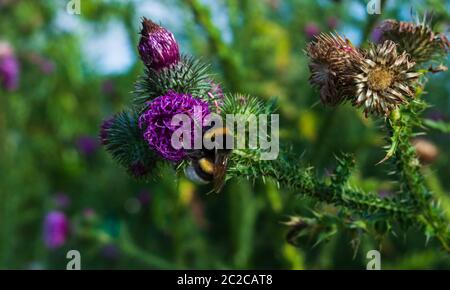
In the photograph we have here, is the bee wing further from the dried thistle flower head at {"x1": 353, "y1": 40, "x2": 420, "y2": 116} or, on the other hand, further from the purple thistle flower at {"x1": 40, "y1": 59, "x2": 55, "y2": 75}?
the purple thistle flower at {"x1": 40, "y1": 59, "x2": 55, "y2": 75}

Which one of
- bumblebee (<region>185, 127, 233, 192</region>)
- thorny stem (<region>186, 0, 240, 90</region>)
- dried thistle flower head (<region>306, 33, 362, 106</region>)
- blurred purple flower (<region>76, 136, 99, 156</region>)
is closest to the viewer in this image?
bumblebee (<region>185, 127, 233, 192</region>)

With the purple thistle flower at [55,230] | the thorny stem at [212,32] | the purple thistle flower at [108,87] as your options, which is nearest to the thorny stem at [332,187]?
the thorny stem at [212,32]

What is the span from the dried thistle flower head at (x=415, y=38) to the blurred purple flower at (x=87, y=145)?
411 cm

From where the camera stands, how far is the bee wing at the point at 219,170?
82.8 inches

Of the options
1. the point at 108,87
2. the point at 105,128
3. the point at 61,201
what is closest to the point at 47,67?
the point at 108,87

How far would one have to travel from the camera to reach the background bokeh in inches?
176

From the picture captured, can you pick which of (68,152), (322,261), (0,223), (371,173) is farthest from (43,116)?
(322,261)

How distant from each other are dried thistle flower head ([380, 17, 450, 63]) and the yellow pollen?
376mm

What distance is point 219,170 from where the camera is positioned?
6.93 ft

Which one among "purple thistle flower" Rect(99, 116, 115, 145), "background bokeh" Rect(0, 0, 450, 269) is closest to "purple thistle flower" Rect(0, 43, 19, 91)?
"background bokeh" Rect(0, 0, 450, 269)

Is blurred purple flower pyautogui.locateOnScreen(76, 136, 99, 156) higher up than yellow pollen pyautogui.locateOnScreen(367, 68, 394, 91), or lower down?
higher up

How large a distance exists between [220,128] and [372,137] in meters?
2.75

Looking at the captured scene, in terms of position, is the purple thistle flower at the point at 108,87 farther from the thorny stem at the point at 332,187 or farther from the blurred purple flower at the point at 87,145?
the thorny stem at the point at 332,187
